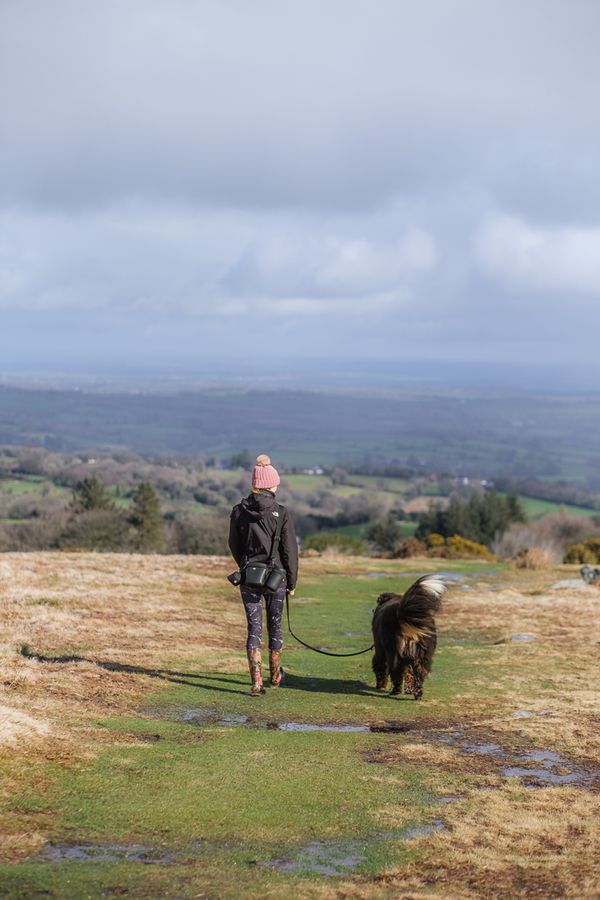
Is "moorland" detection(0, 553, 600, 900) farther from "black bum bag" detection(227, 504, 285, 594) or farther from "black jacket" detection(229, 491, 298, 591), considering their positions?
"black jacket" detection(229, 491, 298, 591)

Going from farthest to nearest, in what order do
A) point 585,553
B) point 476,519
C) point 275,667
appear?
point 476,519
point 585,553
point 275,667

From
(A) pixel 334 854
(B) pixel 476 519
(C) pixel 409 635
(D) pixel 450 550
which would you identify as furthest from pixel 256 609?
(B) pixel 476 519

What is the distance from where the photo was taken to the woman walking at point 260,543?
1223 cm

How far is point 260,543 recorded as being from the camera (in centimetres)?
1220

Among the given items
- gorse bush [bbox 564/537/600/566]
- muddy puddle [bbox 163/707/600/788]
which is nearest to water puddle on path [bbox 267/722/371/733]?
muddy puddle [bbox 163/707/600/788]

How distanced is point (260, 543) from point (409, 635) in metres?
2.44

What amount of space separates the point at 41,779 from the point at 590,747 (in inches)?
240

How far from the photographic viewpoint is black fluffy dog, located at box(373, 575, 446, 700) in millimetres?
12383

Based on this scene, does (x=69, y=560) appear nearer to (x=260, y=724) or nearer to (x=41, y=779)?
(x=260, y=724)

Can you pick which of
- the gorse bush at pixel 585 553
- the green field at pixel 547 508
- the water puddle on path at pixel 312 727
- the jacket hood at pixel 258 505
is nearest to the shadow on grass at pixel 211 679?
the water puddle on path at pixel 312 727

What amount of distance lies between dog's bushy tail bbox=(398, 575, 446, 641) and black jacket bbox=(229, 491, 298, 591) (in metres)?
1.57

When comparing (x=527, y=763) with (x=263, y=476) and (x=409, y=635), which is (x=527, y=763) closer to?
(x=409, y=635)

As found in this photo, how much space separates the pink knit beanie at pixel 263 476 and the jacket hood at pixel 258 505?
0.11 meters

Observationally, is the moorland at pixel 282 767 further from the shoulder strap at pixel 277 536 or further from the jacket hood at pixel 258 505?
the jacket hood at pixel 258 505
